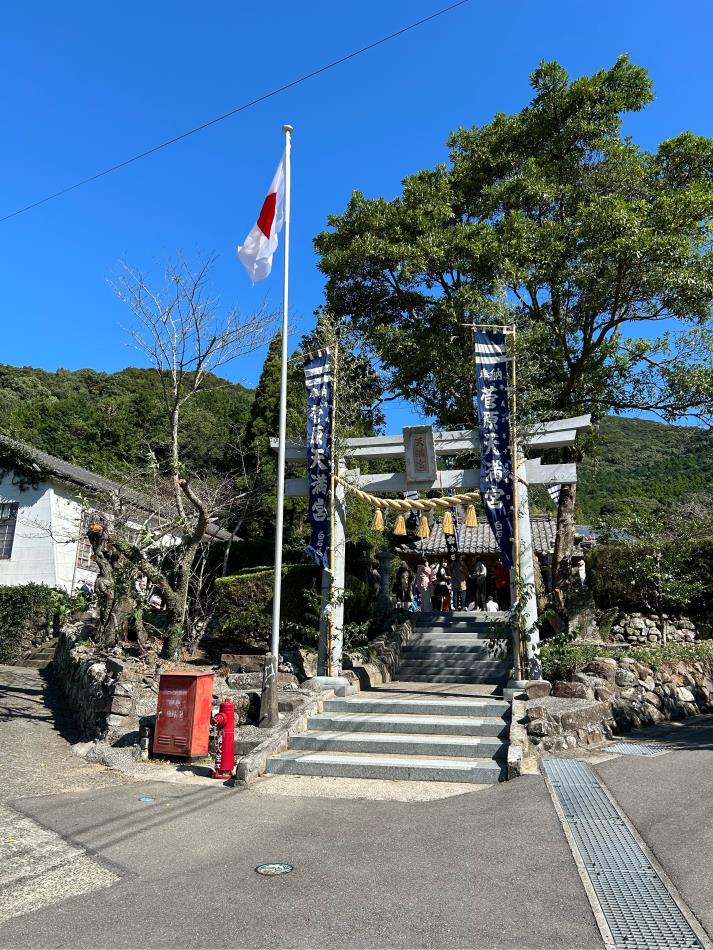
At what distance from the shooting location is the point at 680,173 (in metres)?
16.5

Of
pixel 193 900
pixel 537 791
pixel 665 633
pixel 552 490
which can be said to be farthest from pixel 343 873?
pixel 552 490

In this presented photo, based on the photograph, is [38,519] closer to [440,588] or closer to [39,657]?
[39,657]

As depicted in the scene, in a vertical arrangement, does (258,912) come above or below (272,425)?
below

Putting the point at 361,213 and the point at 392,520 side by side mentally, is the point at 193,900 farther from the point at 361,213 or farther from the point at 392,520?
the point at 392,520

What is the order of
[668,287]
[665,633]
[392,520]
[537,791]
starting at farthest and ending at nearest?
[392,520]
[665,633]
[668,287]
[537,791]

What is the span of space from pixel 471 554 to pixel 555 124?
48.9ft

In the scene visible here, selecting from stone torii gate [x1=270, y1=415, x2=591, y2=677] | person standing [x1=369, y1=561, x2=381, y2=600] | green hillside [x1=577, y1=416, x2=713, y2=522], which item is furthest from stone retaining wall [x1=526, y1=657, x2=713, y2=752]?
green hillside [x1=577, y1=416, x2=713, y2=522]

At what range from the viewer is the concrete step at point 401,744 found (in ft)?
29.1

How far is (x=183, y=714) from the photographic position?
30.9 feet

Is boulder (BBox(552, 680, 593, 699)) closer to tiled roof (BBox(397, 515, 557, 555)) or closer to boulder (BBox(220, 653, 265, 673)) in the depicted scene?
boulder (BBox(220, 653, 265, 673))

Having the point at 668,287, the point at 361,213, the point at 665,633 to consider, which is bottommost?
the point at 665,633

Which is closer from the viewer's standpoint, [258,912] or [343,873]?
[258,912]

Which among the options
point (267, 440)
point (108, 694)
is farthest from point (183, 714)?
point (267, 440)

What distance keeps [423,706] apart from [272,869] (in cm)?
541
